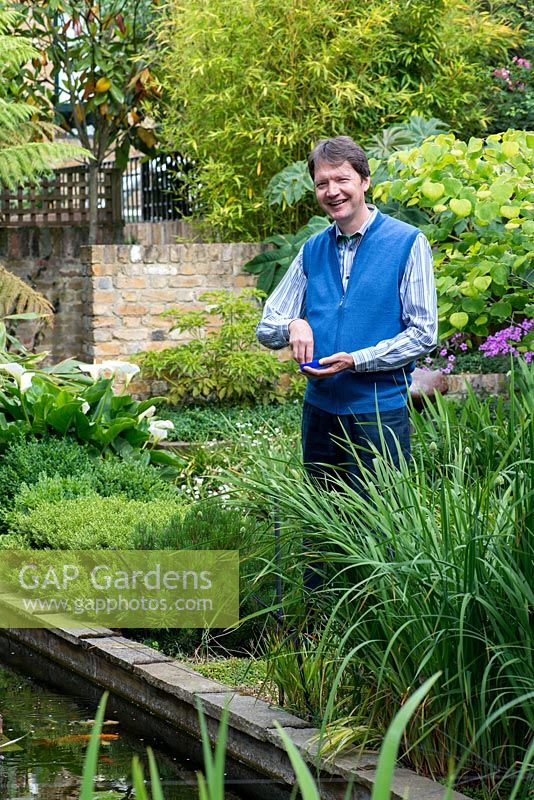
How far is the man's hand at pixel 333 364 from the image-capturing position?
3.66m

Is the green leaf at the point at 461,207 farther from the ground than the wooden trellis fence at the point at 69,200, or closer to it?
closer to it

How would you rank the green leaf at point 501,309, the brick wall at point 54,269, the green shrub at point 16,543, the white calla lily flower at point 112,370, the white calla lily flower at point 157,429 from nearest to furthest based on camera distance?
the green shrub at point 16,543 → the white calla lily flower at point 157,429 → the white calla lily flower at point 112,370 → the green leaf at point 501,309 → the brick wall at point 54,269

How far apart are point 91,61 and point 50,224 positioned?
217cm

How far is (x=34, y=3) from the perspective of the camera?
14023 mm

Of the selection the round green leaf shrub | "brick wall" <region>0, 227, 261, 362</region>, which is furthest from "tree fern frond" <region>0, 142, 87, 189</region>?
the round green leaf shrub

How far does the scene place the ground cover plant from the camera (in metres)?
2.93

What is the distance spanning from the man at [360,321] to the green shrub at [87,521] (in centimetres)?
153

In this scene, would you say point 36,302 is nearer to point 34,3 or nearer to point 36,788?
point 34,3

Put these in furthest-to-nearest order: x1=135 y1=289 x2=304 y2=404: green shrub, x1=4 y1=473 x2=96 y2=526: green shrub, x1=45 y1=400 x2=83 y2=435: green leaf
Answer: x1=135 y1=289 x2=304 y2=404: green shrub
x1=45 y1=400 x2=83 y2=435: green leaf
x1=4 y1=473 x2=96 y2=526: green shrub

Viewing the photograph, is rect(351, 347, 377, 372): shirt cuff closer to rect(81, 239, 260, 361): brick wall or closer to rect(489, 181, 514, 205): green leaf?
rect(489, 181, 514, 205): green leaf

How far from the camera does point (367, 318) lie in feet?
12.5

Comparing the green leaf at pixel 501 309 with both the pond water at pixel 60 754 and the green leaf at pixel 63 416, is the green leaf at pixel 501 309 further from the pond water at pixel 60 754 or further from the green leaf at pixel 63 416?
the pond water at pixel 60 754

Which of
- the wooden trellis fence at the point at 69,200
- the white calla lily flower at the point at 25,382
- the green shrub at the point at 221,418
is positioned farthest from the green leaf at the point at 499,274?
the wooden trellis fence at the point at 69,200

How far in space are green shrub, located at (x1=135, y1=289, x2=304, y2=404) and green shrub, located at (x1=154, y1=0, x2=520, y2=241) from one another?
4.95 ft
